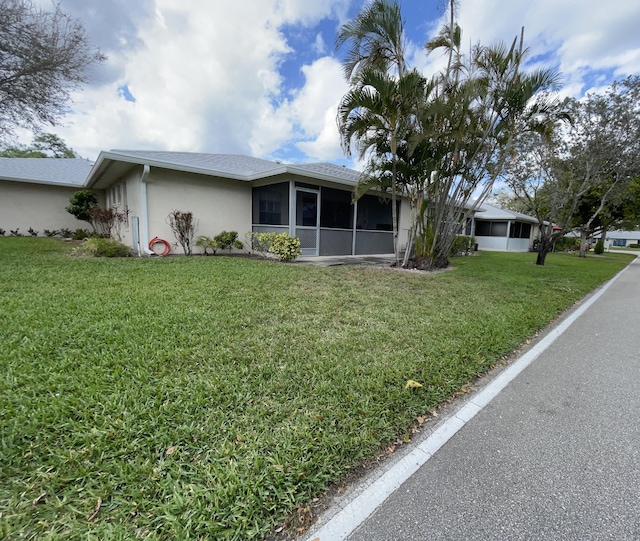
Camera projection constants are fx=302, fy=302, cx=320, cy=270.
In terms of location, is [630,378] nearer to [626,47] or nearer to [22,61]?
[626,47]

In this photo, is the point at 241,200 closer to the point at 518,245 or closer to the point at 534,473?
the point at 534,473

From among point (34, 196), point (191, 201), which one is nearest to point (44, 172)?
point (34, 196)

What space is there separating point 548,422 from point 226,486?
2304 millimetres

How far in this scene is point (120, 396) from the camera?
2227mm

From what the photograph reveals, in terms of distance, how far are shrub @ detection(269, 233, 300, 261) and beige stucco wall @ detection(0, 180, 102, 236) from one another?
508 inches

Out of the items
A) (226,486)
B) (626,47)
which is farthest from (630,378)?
(626,47)

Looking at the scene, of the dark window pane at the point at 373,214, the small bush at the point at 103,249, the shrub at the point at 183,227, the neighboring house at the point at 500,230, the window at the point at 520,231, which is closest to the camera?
the small bush at the point at 103,249

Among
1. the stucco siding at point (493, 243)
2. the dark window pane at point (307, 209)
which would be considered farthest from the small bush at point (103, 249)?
the stucco siding at point (493, 243)

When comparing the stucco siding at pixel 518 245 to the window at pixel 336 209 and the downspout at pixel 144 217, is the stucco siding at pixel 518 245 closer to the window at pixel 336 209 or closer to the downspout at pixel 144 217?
the window at pixel 336 209

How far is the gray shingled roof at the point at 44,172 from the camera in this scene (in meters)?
A: 14.2

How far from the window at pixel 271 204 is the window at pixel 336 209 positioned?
52.1 inches

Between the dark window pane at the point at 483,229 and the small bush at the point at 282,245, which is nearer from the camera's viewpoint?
the small bush at the point at 282,245

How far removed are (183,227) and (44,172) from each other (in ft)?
39.3

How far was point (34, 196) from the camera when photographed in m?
14.8
